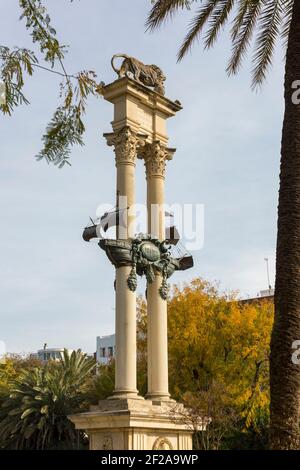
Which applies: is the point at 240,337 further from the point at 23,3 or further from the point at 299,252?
the point at 23,3

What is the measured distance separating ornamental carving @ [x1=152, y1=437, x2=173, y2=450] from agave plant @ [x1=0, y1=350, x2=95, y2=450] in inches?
591

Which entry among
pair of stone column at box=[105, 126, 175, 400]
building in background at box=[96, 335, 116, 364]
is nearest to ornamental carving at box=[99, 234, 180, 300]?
pair of stone column at box=[105, 126, 175, 400]

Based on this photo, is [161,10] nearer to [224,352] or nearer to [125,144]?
[125,144]

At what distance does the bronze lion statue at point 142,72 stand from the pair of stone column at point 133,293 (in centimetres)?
179

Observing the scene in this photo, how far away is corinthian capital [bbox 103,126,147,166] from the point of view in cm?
1800

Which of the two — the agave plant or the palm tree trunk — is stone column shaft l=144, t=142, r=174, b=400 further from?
the agave plant

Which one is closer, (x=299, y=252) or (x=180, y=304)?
(x=299, y=252)

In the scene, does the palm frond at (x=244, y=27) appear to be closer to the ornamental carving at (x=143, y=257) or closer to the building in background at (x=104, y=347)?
the ornamental carving at (x=143, y=257)

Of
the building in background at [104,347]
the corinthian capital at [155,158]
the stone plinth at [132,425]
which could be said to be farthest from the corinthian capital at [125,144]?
the building in background at [104,347]

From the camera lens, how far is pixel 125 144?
18.0 m

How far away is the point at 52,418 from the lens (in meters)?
31.4

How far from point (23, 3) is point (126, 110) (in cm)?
1251
